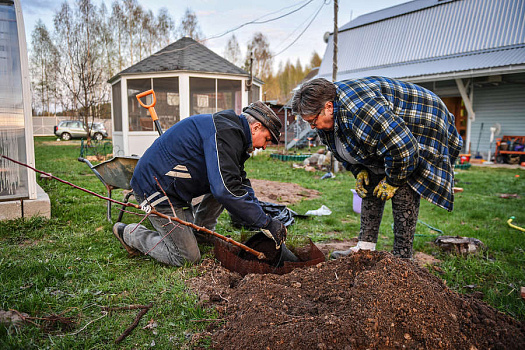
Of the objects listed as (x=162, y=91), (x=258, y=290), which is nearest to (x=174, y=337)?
(x=258, y=290)

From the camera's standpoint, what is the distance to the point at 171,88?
34.0 feet

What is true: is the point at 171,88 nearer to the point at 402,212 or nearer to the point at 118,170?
the point at 118,170

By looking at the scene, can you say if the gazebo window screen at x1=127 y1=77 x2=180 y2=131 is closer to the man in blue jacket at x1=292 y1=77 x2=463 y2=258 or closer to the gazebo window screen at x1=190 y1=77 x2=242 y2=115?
the gazebo window screen at x1=190 y1=77 x2=242 y2=115

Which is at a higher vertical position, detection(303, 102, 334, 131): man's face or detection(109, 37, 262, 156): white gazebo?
detection(109, 37, 262, 156): white gazebo

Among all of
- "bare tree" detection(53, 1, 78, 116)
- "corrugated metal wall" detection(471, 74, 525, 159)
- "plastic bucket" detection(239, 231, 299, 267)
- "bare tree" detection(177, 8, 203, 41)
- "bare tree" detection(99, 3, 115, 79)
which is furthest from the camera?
"bare tree" detection(177, 8, 203, 41)

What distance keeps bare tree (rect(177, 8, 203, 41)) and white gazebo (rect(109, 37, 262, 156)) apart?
Result: 17.9 m

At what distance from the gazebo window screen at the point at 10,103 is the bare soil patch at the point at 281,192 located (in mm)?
3136

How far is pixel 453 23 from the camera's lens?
1248cm

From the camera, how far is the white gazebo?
10.2 meters

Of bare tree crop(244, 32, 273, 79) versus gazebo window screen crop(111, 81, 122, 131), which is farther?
bare tree crop(244, 32, 273, 79)

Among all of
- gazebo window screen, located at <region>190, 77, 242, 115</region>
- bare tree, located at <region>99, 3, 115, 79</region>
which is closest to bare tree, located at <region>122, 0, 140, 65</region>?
bare tree, located at <region>99, 3, 115, 79</region>

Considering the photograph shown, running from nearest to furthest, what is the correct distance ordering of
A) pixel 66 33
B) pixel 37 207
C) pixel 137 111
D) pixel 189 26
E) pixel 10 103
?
1. pixel 10 103
2. pixel 37 207
3. pixel 137 111
4. pixel 66 33
5. pixel 189 26

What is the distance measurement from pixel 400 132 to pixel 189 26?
28.8m

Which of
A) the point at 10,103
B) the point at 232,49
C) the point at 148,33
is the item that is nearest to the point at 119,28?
the point at 148,33
